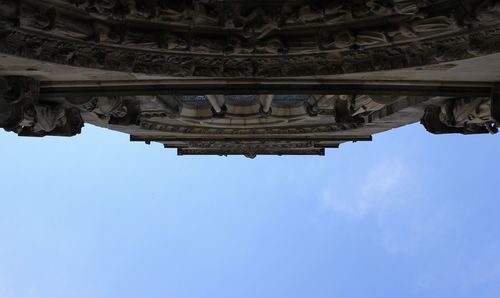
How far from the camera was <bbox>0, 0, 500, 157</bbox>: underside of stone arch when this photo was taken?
12617 millimetres

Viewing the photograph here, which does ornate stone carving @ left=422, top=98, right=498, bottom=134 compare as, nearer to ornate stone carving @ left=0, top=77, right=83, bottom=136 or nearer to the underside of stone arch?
the underside of stone arch

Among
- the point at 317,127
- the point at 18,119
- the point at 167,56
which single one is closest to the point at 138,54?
the point at 167,56

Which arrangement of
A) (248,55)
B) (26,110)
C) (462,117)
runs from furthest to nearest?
(462,117)
(26,110)
(248,55)

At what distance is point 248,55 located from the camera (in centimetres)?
1419

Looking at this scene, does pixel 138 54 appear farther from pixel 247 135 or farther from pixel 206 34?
pixel 247 135

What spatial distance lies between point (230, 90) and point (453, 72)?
4.72 m

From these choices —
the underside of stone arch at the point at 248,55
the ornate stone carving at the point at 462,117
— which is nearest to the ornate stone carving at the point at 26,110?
the underside of stone arch at the point at 248,55

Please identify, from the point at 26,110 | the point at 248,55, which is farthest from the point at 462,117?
the point at 26,110

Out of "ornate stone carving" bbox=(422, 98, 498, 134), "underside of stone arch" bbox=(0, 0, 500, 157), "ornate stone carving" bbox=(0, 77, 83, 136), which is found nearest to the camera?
"underside of stone arch" bbox=(0, 0, 500, 157)

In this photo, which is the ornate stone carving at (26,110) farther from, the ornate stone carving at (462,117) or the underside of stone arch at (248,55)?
the ornate stone carving at (462,117)

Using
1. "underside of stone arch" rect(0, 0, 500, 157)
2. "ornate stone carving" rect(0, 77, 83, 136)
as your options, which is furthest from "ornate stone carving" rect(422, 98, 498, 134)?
"ornate stone carving" rect(0, 77, 83, 136)

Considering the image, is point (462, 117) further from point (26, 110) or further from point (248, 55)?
point (26, 110)

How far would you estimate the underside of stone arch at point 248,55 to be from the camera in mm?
12617

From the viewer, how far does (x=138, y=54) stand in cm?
1405
